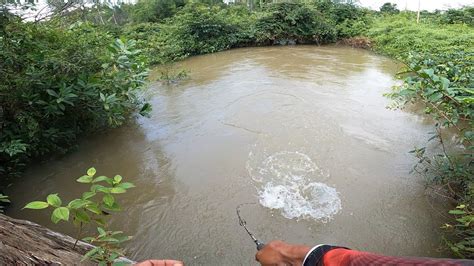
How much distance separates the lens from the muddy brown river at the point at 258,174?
9.64 ft

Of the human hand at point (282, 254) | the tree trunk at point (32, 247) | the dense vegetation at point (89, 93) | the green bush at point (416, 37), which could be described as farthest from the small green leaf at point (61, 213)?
the green bush at point (416, 37)

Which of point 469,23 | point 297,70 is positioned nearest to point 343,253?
point 297,70

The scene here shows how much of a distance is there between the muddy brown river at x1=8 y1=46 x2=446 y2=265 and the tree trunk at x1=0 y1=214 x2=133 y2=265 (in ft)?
4.54

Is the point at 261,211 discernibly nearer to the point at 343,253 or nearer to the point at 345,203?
the point at 345,203

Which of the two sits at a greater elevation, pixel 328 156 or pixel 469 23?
pixel 469 23

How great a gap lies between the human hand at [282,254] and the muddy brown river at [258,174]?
177cm

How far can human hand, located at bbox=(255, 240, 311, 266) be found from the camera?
0.92 m

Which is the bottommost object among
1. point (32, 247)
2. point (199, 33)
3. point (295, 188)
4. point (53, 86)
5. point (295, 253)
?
point (295, 188)

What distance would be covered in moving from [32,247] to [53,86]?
305 centimetres

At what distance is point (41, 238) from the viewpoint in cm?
140

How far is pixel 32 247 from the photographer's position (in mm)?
1259

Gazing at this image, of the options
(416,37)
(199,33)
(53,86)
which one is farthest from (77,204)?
(199,33)

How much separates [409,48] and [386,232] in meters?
8.21

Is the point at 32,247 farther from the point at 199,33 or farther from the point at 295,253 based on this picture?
the point at 199,33
